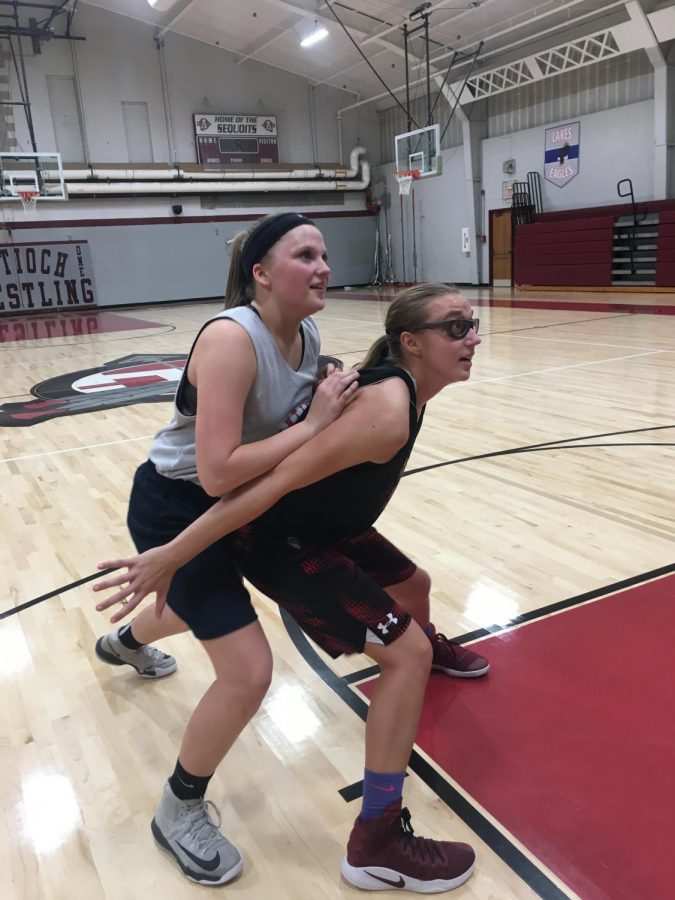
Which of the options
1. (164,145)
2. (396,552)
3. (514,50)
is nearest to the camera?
(396,552)

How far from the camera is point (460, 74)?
17.2 metres

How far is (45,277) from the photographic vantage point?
1861 centimetres

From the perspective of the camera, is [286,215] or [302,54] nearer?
[286,215]

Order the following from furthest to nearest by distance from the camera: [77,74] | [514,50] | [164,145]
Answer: [164,145] < [77,74] < [514,50]

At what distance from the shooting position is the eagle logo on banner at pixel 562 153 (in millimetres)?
15789

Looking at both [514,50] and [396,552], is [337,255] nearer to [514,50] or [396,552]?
[514,50]

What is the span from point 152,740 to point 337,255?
70.7 feet

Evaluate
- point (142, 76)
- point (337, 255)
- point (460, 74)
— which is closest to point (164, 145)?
point (142, 76)

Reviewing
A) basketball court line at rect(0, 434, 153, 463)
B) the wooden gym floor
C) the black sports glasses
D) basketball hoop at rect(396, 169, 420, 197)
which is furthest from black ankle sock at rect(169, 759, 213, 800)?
basketball hoop at rect(396, 169, 420, 197)

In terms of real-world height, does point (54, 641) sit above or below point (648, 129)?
below

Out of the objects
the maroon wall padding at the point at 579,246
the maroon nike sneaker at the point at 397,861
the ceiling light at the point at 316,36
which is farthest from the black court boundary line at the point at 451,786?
the ceiling light at the point at 316,36

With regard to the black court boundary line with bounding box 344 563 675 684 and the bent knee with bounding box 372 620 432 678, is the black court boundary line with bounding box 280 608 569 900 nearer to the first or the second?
the black court boundary line with bounding box 344 563 675 684

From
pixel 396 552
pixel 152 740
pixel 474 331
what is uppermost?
pixel 474 331

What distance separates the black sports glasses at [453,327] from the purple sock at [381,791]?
37.4 inches
